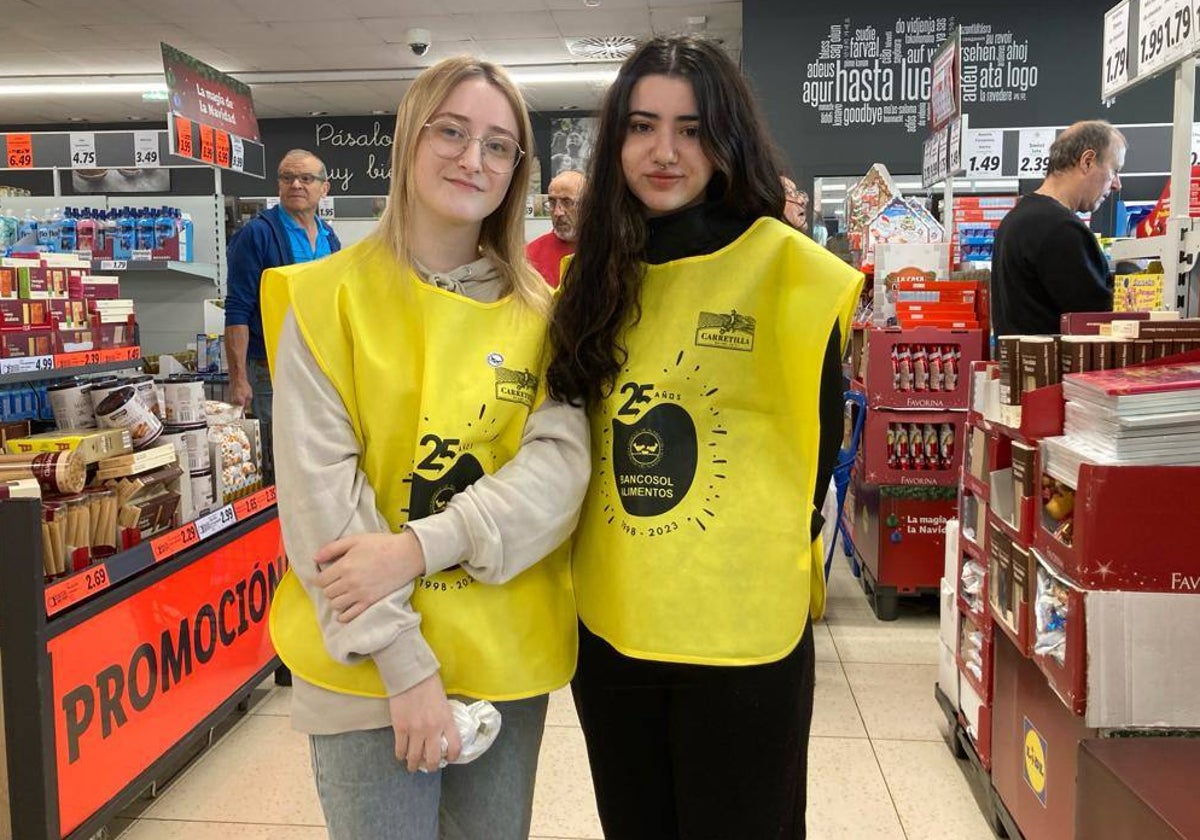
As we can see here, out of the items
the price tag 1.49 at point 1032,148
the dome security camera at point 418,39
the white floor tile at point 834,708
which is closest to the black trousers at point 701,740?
the white floor tile at point 834,708

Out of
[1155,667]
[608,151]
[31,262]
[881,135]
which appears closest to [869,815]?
[1155,667]

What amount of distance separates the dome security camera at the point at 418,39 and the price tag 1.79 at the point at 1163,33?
740 cm

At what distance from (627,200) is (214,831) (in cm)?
209

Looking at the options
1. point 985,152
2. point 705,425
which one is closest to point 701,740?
point 705,425

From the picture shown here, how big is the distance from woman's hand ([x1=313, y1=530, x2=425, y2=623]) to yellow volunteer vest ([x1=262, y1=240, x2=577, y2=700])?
Result: 0.23 feet

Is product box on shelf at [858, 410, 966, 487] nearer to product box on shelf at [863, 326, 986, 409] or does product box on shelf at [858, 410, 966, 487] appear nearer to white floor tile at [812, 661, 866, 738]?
product box on shelf at [863, 326, 986, 409]

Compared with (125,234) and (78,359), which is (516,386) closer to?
(78,359)

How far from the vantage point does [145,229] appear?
5082 millimetres

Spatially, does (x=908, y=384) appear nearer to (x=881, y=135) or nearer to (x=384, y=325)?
(x=384, y=325)

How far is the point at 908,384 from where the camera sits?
407 centimetres

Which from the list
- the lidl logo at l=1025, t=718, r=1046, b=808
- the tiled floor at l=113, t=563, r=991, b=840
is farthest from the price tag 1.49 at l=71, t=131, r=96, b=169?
the lidl logo at l=1025, t=718, r=1046, b=808

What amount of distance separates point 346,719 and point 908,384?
3.32m

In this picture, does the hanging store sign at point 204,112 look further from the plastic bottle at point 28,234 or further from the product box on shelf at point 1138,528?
the product box on shelf at point 1138,528

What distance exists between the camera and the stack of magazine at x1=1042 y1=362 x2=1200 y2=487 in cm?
153
